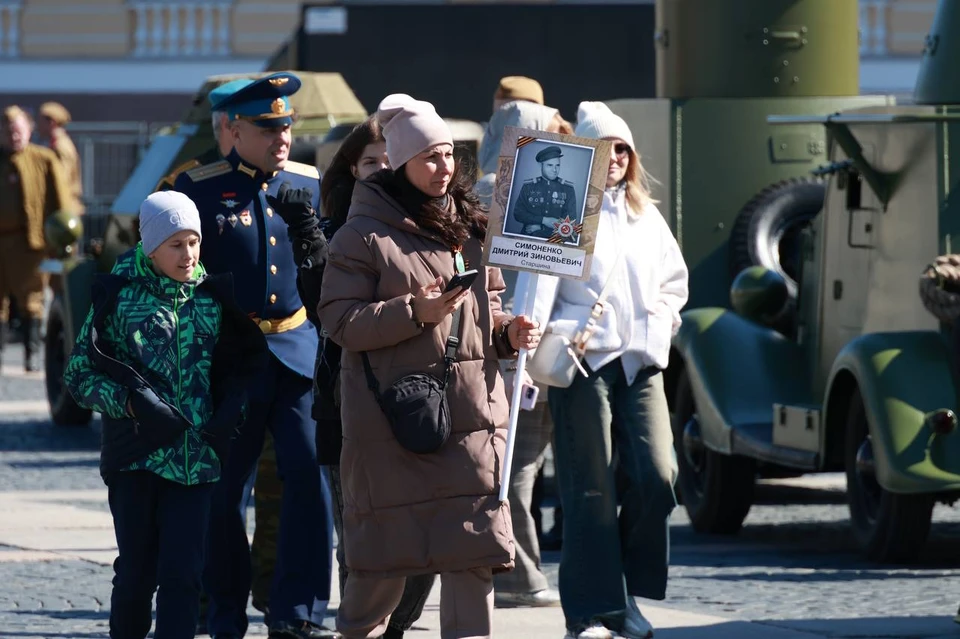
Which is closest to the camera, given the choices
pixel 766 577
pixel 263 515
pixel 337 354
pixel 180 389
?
pixel 180 389

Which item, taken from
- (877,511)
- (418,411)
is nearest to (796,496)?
(877,511)

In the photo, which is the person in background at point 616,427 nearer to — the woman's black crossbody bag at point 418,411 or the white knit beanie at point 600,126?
the white knit beanie at point 600,126

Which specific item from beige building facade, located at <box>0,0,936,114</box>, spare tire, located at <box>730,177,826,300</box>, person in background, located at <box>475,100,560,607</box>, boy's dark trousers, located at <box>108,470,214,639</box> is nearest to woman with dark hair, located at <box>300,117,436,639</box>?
boy's dark trousers, located at <box>108,470,214,639</box>

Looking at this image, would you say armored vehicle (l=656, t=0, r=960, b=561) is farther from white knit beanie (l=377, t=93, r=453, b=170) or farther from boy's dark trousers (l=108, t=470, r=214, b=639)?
boy's dark trousers (l=108, t=470, r=214, b=639)

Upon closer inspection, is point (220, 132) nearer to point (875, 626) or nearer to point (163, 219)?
point (163, 219)

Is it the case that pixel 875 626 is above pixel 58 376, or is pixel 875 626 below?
below

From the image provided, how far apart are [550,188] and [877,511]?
3.28m

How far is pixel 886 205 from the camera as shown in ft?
30.5

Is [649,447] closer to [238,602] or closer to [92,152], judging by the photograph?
[238,602]

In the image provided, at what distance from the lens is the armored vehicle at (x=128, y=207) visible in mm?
13945

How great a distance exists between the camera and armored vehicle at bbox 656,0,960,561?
8578 millimetres

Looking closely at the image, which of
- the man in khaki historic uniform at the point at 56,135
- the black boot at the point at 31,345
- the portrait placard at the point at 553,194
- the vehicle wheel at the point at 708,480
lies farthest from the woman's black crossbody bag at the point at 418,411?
the man in khaki historic uniform at the point at 56,135

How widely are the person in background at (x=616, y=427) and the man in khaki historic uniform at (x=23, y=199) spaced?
10.7m

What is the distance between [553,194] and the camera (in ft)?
20.2
